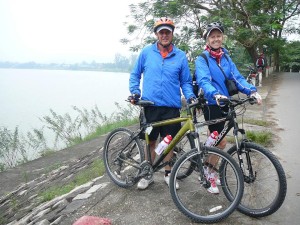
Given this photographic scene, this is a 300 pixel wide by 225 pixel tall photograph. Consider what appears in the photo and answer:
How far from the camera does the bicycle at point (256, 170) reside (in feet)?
10.8

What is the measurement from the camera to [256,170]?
137 inches

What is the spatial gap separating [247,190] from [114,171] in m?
1.85

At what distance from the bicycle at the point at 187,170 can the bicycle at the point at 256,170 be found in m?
0.20

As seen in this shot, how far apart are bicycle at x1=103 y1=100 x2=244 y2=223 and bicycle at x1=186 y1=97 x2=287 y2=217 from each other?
0.65 ft

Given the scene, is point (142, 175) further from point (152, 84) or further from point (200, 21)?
point (200, 21)

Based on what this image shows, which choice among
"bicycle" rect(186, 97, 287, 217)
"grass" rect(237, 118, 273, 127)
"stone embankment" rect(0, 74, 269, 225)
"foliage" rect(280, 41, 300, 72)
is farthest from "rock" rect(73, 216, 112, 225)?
"foliage" rect(280, 41, 300, 72)

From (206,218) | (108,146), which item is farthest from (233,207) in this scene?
(108,146)

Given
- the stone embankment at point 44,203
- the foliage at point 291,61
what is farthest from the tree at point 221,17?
the foliage at point 291,61

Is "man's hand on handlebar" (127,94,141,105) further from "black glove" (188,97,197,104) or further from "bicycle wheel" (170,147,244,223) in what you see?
"bicycle wheel" (170,147,244,223)

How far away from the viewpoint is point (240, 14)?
1684 centimetres

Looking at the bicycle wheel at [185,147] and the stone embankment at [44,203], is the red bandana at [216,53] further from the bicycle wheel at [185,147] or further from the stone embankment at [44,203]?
the stone embankment at [44,203]

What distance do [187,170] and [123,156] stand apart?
39.9 inches

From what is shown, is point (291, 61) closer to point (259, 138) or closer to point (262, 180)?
point (259, 138)

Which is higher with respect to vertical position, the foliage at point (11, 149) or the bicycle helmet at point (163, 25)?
the bicycle helmet at point (163, 25)
